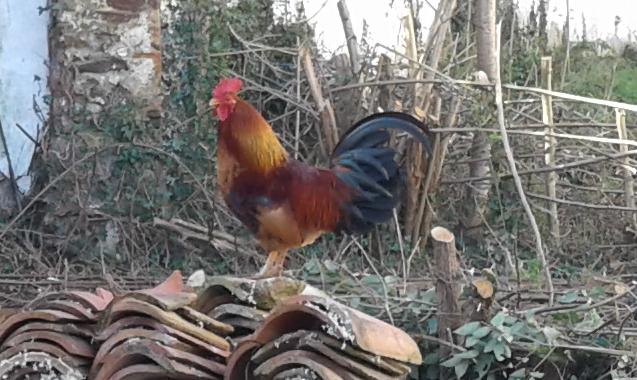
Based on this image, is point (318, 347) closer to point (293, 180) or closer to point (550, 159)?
point (293, 180)

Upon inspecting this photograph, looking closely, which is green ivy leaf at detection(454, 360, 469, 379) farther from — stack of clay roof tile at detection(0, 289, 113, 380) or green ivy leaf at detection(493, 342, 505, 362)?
stack of clay roof tile at detection(0, 289, 113, 380)

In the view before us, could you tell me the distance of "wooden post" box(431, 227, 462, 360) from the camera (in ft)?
11.9

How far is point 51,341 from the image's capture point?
197 cm

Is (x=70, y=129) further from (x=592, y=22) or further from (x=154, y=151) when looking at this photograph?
(x=592, y=22)

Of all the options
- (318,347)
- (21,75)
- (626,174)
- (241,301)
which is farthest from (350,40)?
(318,347)

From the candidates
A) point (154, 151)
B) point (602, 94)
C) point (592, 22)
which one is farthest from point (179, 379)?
point (592, 22)

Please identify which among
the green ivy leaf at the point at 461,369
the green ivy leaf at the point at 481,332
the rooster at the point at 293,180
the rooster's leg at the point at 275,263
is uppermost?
the rooster at the point at 293,180

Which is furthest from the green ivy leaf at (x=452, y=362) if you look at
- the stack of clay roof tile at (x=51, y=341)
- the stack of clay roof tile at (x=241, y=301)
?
the stack of clay roof tile at (x=51, y=341)

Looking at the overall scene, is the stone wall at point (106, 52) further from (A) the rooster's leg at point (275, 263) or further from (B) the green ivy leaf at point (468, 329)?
(B) the green ivy leaf at point (468, 329)

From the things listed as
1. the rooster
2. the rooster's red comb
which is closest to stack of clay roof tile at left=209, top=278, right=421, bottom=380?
the rooster

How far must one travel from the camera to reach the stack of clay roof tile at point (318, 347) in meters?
1.80

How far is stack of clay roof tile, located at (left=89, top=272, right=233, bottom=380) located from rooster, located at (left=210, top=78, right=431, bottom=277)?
6.34ft

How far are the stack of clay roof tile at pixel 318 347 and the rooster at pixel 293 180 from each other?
205 cm

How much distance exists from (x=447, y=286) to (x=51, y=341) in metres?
1.89
